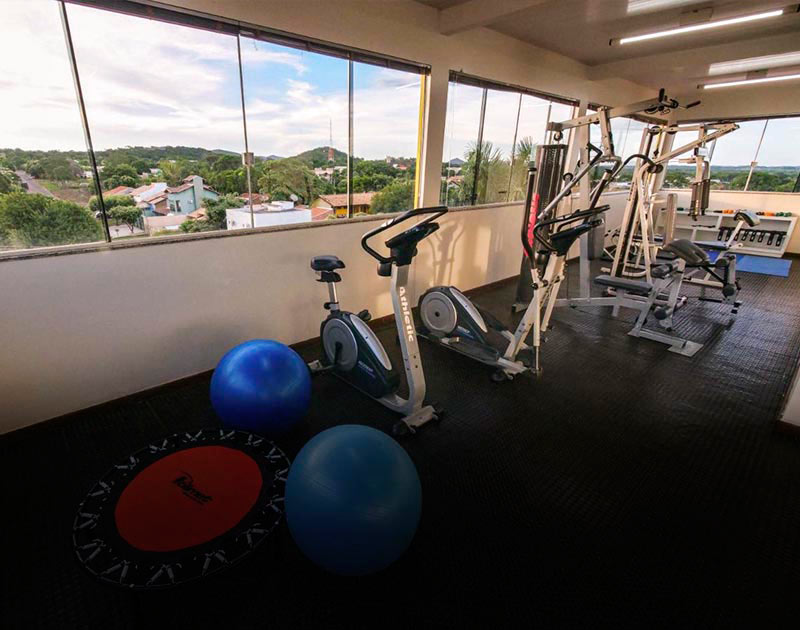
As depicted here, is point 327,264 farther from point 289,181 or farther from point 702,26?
point 702,26

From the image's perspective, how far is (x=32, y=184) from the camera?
1.93 metres

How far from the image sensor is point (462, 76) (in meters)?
3.69

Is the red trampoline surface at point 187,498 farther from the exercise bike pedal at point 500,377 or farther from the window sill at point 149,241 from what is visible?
the exercise bike pedal at point 500,377

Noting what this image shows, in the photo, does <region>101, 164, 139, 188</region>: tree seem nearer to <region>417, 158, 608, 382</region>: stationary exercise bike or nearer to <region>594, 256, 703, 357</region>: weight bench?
<region>417, 158, 608, 382</region>: stationary exercise bike

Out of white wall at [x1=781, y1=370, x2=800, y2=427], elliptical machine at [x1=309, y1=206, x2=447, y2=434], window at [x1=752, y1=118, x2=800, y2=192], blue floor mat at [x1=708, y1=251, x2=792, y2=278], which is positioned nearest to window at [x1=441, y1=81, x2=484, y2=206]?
elliptical machine at [x1=309, y1=206, x2=447, y2=434]

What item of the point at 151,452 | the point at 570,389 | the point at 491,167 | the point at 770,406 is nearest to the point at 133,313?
the point at 151,452

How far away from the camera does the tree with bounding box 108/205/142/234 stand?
2.19 metres

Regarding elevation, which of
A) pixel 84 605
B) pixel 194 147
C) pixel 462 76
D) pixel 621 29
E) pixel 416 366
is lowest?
pixel 84 605

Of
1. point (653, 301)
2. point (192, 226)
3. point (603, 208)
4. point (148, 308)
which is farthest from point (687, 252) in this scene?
point (148, 308)

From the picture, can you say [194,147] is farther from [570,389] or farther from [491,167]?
[491,167]

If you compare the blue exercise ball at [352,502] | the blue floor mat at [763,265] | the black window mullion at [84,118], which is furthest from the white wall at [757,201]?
the black window mullion at [84,118]

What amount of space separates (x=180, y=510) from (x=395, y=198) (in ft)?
9.56

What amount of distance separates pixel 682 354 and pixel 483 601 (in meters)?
2.94

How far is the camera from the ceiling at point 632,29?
311 cm
